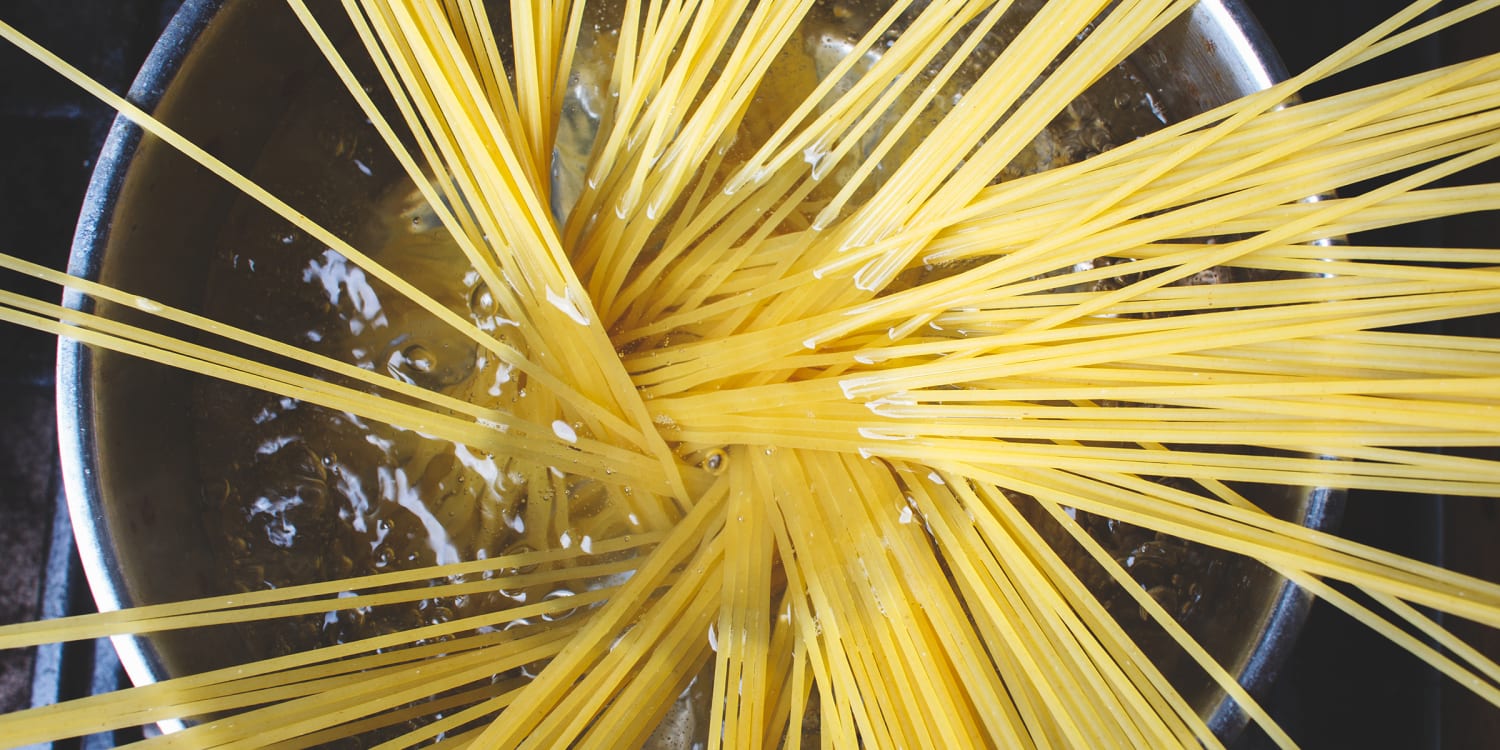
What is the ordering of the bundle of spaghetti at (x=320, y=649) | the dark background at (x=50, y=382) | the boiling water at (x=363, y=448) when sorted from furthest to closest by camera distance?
the dark background at (x=50, y=382) < the boiling water at (x=363, y=448) < the bundle of spaghetti at (x=320, y=649)

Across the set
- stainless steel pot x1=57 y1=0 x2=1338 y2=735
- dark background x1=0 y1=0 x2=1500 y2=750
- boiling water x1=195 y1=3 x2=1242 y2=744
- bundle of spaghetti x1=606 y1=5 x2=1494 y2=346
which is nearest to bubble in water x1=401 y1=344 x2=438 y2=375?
boiling water x1=195 y1=3 x2=1242 y2=744

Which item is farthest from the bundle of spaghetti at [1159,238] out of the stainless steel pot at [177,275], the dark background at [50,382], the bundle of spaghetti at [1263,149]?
the dark background at [50,382]

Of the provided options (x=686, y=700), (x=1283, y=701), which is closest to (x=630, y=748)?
(x=686, y=700)

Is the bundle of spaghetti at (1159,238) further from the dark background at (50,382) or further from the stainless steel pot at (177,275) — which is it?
the dark background at (50,382)

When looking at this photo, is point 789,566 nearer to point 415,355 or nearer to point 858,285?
point 858,285

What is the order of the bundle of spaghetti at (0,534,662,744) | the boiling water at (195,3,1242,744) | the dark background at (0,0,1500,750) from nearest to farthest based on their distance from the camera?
the bundle of spaghetti at (0,534,662,744) < the boiling water at (195,3,1242,744) < the dark background at (0,0,1500,750)

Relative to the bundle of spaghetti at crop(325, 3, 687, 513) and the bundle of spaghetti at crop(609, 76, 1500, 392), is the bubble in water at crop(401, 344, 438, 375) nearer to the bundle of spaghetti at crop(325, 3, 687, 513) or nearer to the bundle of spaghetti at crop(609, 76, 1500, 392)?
the bundle of spaghetti at crop(325, 3, 687, 513)

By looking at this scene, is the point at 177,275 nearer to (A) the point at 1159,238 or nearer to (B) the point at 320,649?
(B) the point at 320,649
